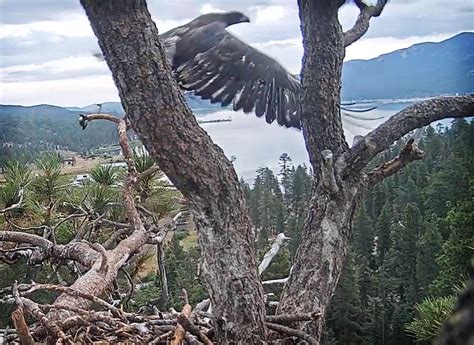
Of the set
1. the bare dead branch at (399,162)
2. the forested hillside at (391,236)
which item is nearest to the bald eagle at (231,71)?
the bare dead branch at (399,162)

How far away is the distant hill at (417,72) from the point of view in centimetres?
181

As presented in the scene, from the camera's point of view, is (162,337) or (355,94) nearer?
(162,337)

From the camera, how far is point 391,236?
6.90 metres

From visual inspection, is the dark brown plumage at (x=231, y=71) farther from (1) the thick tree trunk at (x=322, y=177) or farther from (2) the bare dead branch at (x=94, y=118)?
(1) the thick tree trunk at (x=322, y=177)

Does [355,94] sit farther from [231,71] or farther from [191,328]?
[191,328]

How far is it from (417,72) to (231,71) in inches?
52.4

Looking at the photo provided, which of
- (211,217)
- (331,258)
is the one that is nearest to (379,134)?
(331,258)

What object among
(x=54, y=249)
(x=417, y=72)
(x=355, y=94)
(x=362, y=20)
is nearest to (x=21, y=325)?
(x=54, y=249)

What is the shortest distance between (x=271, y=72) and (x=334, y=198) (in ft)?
2.50

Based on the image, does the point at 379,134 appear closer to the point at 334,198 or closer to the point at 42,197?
the point at 334,198

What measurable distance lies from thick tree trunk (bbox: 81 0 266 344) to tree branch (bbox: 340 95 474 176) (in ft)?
1.05

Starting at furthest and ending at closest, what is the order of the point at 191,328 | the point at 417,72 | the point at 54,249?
the point at 417,72
the point at 54,249
the point at 191,328

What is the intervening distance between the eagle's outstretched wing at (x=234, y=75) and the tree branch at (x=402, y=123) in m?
0.55

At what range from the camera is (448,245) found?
409 centimetres
